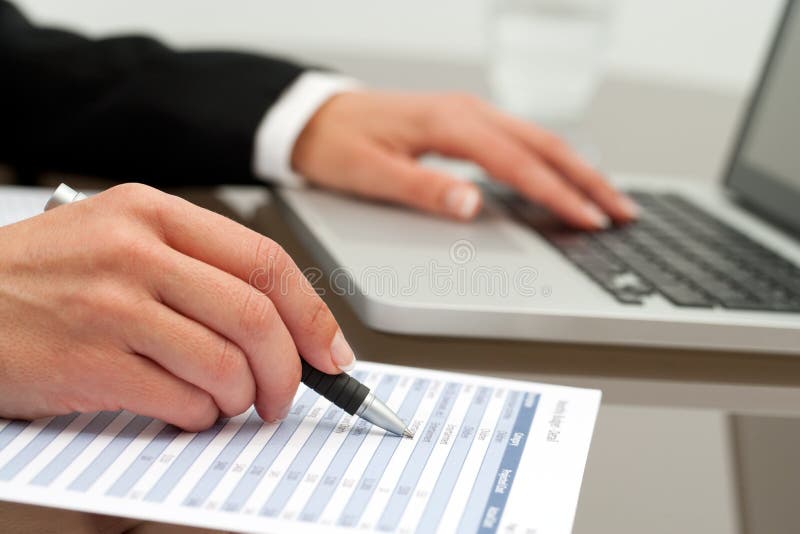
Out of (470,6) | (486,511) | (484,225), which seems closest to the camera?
(486,511)

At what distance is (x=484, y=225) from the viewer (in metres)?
0.72

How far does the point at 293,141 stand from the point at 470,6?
1.20 m

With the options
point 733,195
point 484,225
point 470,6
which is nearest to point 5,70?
point 484,225

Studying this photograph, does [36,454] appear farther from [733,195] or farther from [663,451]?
[733,195]

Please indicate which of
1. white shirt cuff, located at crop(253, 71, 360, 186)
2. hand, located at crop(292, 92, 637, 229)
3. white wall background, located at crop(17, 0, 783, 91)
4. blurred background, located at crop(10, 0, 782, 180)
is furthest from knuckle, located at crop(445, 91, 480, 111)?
white wall background, located at crop(17, 0, 783, 91)

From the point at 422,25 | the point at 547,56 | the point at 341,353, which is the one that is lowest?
the point at 422,25

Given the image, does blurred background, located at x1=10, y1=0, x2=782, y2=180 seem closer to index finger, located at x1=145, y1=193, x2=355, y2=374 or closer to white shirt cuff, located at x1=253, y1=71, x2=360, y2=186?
white shirt cuff, located at x1=253, y1=71, x2=360, y2=186

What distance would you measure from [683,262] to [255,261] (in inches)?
13.6

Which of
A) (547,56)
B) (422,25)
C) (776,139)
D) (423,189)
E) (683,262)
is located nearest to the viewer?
(683,262)

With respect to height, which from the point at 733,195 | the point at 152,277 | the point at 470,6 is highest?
the point at 152,277

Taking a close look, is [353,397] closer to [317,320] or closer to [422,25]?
[317,320]

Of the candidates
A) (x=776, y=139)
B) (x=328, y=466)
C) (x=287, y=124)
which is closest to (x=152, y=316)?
(x=328, y=466)

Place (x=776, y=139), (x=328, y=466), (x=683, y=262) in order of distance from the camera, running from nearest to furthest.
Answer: (x=328, y=466) < (x=683, y=262) < (x=776, y=139)

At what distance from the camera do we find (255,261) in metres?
0.42
